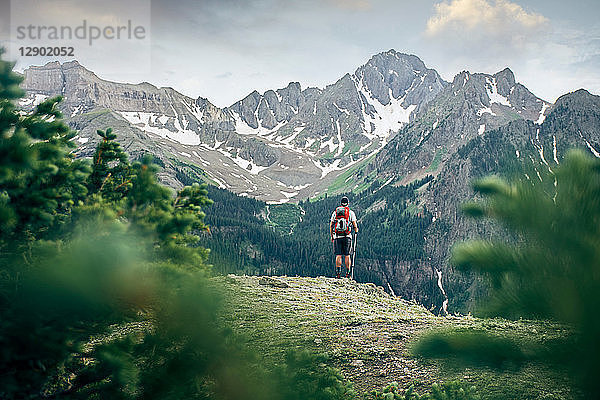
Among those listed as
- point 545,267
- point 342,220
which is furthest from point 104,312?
point 342,220

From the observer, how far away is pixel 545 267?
2.29 meters

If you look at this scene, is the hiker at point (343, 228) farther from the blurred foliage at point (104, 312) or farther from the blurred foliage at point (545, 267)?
the blurred foliage at point (545, 267)

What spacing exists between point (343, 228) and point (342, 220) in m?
0.46

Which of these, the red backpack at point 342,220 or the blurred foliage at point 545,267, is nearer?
the blurred foliage at point 545,267

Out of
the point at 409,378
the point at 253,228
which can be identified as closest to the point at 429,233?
the point at 253,228

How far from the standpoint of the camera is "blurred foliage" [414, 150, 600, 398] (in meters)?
2.15

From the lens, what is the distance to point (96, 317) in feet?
9.10

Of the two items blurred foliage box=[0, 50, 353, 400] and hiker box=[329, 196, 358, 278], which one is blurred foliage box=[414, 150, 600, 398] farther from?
hiker box=[329, 196, 358, 278]

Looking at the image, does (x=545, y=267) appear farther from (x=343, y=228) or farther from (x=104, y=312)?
(x=343, y=228)

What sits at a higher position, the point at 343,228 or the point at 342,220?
the point at 342,220

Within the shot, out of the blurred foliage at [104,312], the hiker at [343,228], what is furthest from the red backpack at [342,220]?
the blurred foliage at [104,312]

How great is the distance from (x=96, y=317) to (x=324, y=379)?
136 inches

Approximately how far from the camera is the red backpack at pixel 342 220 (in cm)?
1717

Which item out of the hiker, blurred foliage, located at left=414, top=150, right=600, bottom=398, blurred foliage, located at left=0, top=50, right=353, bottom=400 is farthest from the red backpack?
blurred foliage, located at left=414, top=150, right=600, bottom=398
